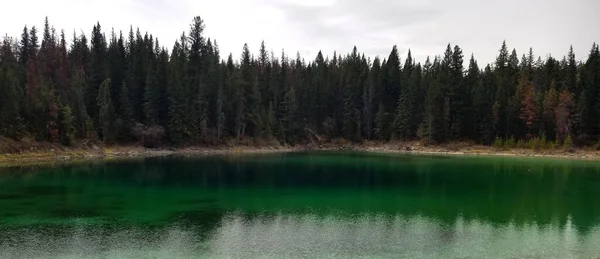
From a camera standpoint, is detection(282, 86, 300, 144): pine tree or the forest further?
detection(282, 86, 300, 144): pine tree

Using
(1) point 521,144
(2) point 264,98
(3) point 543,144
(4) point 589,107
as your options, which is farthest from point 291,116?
(4) point 589,107

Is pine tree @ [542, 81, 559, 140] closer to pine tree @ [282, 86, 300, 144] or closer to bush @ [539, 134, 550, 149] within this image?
bush @ [539, 134, 550, 149]

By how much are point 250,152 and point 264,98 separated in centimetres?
2629

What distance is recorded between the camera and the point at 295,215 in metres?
30.2

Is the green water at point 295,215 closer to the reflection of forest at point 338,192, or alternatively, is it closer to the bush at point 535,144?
the reflection of forest at point 338,192

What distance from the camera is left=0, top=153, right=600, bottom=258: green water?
22.2m

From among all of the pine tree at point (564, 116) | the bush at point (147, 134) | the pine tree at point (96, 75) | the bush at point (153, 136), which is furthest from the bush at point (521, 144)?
the pine tree at point (96, 75)

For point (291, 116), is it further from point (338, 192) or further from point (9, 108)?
point (338, 192)

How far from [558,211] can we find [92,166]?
5486cm

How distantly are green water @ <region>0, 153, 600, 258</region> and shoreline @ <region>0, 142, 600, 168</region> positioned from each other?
14255 mm

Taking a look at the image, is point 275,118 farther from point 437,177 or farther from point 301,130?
point 437,177

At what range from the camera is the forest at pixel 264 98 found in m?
85.5

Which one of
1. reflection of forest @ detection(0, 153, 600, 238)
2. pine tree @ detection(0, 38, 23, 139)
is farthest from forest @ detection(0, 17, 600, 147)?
reflection of forest @ detection(0, 153, 600, 238)

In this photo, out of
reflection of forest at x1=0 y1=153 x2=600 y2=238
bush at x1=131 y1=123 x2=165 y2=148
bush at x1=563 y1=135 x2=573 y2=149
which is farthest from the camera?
bush at x1=131 y1=123 x2=165 y2=148
